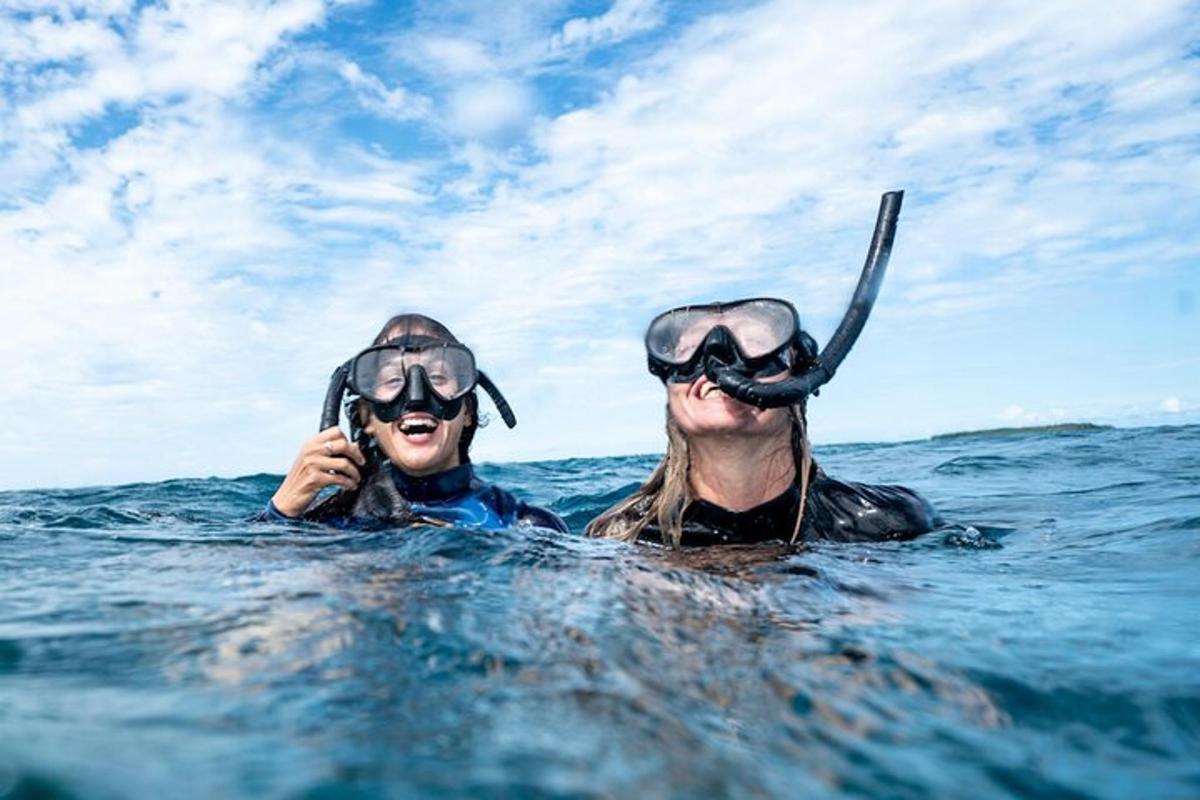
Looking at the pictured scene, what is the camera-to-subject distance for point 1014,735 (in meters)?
1.73

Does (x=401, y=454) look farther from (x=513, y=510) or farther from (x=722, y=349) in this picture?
(x=722, y=349)

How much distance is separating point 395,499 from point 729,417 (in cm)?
190

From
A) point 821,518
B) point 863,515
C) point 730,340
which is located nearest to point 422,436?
point 730,340

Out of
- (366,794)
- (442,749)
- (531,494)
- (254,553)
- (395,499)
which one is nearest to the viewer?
(366,794)

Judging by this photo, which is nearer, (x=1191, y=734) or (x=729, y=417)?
(x=1191, y=734)

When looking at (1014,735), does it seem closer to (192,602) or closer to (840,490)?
(192,602)

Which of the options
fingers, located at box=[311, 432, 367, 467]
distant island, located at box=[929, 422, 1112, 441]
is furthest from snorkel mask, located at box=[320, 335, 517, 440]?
distant island, located at box=[929, 422, 1112, 441]

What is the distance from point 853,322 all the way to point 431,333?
2.38 metres

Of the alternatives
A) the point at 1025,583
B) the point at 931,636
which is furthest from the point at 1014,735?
the point at 1025,583

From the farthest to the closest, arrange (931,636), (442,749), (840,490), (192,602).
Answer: (840,490), (192,602), (931,636), (442,749)

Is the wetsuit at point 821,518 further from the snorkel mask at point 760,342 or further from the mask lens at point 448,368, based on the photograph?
the mask lens at point 448,368

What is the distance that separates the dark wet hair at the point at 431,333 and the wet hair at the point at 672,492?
3.86ft

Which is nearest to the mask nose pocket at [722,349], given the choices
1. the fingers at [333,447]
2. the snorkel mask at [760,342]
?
the snorkel mask at [760,342]

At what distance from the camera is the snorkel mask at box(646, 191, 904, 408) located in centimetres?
378
